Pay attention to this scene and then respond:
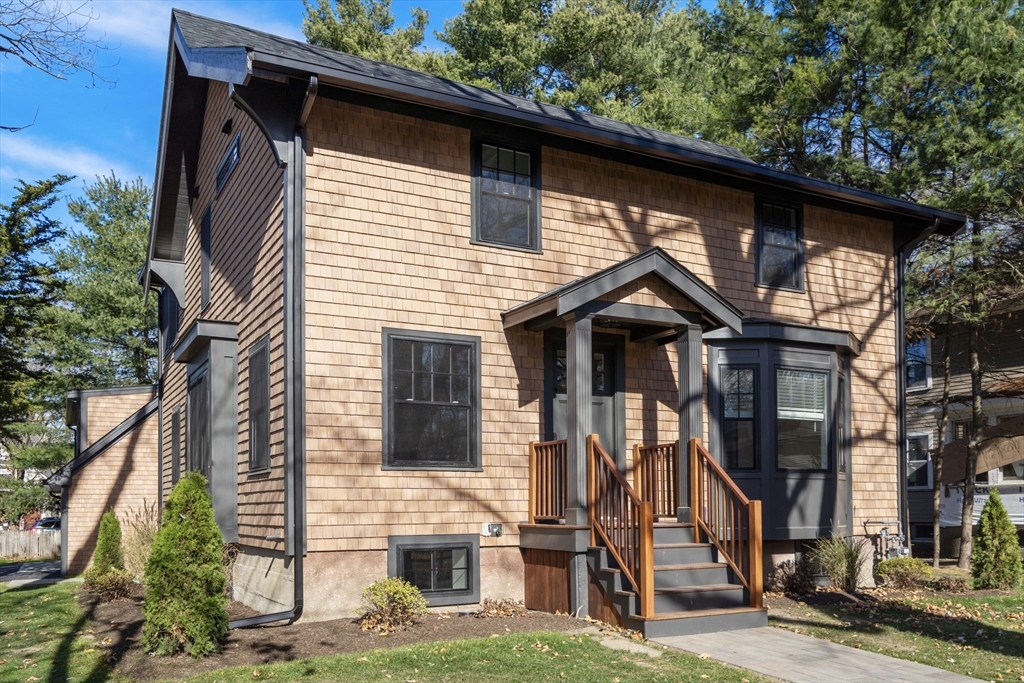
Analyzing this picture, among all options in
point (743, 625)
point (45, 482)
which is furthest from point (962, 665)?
point (45, 482)

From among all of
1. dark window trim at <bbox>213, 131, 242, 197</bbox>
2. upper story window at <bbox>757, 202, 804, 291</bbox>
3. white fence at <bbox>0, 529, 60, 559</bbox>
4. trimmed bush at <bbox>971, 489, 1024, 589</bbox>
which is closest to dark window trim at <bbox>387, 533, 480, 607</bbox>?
dark window trim at <bbox>213, 131, 242, 197</bbox>

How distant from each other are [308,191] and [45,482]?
1239 centimetres

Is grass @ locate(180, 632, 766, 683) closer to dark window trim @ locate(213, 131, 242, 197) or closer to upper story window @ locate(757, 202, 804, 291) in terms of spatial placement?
upper story window @ locate(757, 202, 804, 291)

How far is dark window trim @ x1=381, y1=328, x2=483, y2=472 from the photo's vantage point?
33.7 feet

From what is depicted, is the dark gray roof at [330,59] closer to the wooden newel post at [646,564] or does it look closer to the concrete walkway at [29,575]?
the wooden newel post at [646,564]

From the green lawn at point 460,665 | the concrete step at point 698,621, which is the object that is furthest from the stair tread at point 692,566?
the green lawn at point 460,665

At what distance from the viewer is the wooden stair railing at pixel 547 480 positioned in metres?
10.7

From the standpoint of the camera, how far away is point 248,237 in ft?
39.4

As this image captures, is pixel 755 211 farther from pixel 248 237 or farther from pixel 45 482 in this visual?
pixel 45 482

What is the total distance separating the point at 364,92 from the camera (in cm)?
1037

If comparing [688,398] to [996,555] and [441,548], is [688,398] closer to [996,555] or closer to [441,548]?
[441,548]

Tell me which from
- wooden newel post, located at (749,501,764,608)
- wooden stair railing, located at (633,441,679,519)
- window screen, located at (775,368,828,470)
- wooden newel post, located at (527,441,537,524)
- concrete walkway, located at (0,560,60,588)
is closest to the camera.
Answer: wooden newel post, located at (749,501,764,608)

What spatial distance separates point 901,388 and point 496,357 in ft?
23.7

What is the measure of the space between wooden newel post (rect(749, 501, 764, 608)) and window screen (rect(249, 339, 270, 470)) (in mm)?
5357
